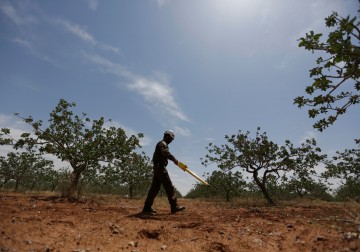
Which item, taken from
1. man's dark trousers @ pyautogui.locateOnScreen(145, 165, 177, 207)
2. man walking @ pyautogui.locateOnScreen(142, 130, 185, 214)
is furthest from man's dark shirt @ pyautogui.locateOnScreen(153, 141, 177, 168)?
man's dark trousers @ pyautogui.locateOnScreen(145, 165, 177, 207)

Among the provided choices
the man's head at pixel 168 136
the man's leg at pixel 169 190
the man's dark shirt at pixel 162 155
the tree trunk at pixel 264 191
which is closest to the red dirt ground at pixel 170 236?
the man's leg at pixel 169 190

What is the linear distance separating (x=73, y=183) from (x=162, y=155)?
8448 millimetres

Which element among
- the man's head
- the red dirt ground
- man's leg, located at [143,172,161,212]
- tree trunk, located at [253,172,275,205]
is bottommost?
the red dirt ground

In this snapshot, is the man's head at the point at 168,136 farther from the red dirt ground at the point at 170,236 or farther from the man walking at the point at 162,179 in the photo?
the red dirt ground at the point at 170,236

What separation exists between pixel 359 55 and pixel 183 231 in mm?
5823

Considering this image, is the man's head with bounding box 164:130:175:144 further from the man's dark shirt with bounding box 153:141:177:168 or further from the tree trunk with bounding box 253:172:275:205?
the tree trunk with bounding box 253:172:275:205

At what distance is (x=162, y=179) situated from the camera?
798cm

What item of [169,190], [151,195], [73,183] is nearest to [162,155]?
[169,190]

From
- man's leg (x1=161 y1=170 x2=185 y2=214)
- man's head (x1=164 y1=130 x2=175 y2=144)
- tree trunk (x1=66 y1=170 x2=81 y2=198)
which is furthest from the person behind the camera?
tree trunk (x1=66 y1=170 x2=81 y2=198)

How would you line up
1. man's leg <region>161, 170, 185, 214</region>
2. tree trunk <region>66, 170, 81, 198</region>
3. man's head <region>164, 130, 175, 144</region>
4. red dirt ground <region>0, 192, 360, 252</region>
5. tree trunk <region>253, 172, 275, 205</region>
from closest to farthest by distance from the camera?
red dirt ground <region>0, 192, 360, 252</region> → man's leg <region>161, 170, 185, 214</region> → man's head <region>164, 130, 175, 144</region> → tree trunk <region>66, 170, 81, 198</region> → tree trunk <region>253, 172, 275, 205</region>

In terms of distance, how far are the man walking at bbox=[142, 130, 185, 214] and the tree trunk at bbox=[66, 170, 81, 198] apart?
7.40 metres

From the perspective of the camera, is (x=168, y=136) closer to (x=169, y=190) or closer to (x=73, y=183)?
(x=169, y=190)

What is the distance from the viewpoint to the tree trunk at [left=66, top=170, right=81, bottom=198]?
44.9 feet

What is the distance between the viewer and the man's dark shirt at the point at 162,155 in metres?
7.96
